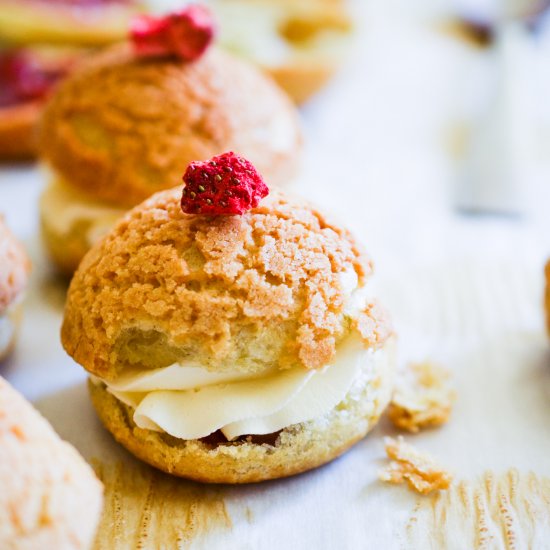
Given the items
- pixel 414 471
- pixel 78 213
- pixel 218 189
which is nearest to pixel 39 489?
pixel 218 189

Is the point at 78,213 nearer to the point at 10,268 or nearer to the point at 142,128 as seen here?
the point at 142,128

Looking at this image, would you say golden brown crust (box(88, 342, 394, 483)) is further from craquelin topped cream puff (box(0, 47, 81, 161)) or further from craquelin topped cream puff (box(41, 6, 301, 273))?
craquelin topped cream puff (box(0, 47, 81, 161))

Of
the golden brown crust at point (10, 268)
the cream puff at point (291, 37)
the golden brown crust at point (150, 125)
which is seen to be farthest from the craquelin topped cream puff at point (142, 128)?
the cream puff at point (291, 37)

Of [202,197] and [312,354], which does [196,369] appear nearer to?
[312,354]

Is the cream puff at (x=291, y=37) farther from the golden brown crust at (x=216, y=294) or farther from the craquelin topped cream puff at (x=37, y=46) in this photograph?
the golden brown crust at (x=216, y=294)

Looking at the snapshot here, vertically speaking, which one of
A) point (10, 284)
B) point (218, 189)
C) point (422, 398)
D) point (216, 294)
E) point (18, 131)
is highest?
point (218, 189)

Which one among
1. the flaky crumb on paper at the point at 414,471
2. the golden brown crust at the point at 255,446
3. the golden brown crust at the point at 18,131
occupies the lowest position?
the golden brown crust at the point at 18,131
